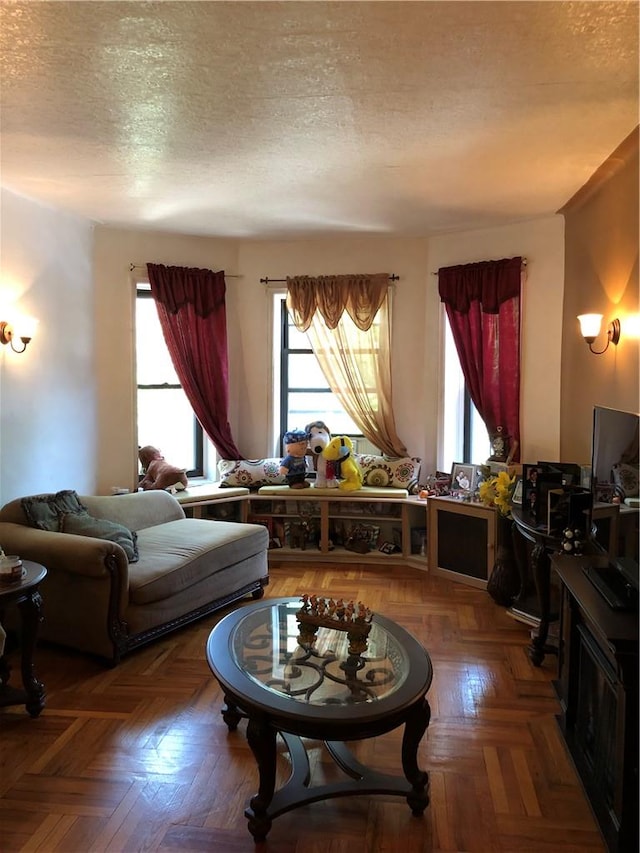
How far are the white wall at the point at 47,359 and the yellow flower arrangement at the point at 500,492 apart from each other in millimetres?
2880

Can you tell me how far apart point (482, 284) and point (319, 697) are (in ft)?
11.1

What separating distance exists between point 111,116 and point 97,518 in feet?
7.31

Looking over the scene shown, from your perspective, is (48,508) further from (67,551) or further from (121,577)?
(121,577)

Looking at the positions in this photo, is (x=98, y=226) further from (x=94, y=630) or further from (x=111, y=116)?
(x=94, y=630)

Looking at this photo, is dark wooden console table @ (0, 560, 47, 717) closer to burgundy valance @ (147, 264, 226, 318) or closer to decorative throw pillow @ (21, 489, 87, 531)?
decorative throw pillow @ (21, 489, 87, 531)

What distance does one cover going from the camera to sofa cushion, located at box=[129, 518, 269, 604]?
10.3 ft

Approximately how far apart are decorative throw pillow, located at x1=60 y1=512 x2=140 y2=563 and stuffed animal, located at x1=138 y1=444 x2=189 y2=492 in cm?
122

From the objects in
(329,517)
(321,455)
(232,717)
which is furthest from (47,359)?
(232,717)

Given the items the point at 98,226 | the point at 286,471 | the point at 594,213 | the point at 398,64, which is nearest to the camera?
the point at 398,64

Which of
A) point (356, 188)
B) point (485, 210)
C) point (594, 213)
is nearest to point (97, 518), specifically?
point (356, 188)

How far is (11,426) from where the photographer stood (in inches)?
144

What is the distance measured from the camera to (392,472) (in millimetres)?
4891

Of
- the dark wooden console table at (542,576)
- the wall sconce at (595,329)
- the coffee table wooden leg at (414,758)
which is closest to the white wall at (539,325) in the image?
the wall sconce at (595,329)

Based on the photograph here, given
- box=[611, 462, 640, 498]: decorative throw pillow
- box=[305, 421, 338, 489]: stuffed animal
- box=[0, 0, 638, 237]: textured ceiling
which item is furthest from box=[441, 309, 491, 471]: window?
box=[611, 462, 640, 498]: decorative throw pillow
